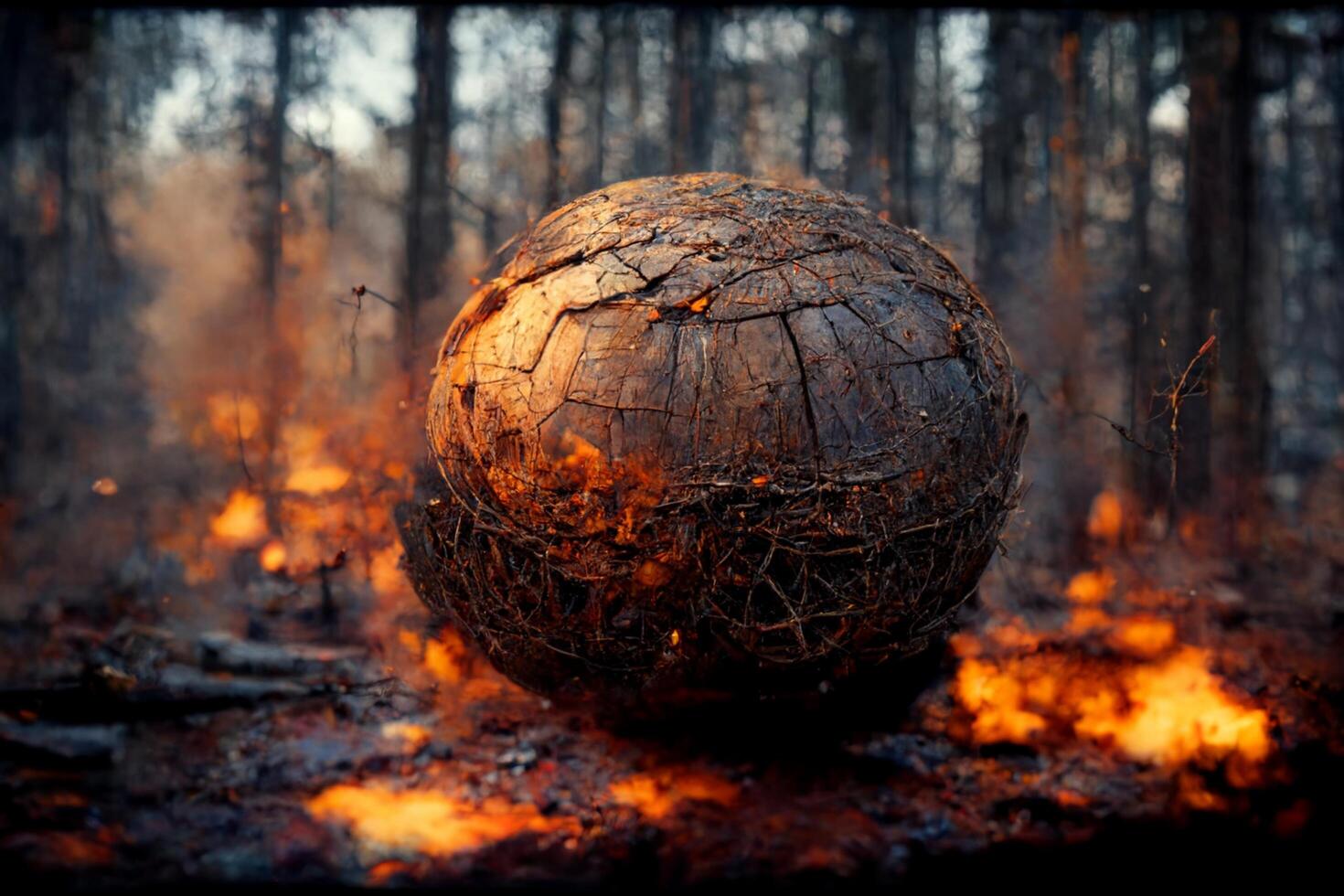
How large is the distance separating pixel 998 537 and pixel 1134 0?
173 inches

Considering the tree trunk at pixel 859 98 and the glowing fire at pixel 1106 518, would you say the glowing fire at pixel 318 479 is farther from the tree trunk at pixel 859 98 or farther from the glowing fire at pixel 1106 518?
the glowing fire at pixel 1106 518

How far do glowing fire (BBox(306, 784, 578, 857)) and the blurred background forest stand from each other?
2801 mm

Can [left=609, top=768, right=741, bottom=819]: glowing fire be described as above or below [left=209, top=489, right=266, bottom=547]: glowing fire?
below

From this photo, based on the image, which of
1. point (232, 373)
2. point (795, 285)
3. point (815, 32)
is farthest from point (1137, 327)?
point (232, 373)

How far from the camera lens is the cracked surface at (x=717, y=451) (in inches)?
107

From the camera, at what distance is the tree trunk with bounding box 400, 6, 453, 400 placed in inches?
280

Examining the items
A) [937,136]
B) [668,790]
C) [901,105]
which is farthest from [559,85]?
[668,790]

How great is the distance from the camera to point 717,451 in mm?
2699

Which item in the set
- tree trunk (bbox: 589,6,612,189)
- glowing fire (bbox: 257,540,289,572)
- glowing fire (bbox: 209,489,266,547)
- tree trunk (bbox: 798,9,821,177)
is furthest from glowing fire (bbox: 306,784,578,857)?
tree trunk (bbox: 798,9,821,177)

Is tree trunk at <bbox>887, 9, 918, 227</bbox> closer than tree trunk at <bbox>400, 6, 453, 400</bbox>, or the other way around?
tree trunk at <bbox>400, 6, 453, 400</bbox>

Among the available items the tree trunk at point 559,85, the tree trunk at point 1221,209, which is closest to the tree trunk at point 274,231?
the tree trunk at point 559,85

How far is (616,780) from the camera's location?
365 cm

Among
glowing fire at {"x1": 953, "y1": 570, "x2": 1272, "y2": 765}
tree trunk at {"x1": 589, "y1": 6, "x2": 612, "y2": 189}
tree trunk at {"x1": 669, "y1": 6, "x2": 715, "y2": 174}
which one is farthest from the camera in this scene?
tree trunk at {"x1": 589, "y1": 6, "x2": 612, "y2": 189}

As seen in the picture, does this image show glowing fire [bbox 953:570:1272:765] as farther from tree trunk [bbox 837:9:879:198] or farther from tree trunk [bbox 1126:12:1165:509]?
tree trunk [bbox 837:9:879:198]
